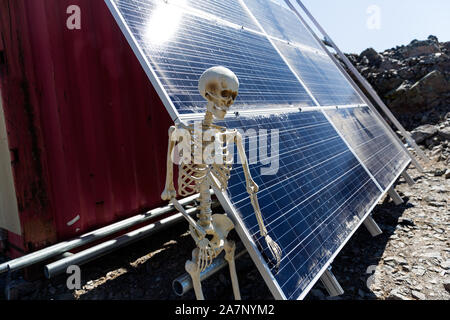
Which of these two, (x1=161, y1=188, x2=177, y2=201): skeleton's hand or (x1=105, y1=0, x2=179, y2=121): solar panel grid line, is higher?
(x1=105, y1=0, x2=179, y2=121): solar panel grid line

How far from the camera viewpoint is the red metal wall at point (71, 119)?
3.18m

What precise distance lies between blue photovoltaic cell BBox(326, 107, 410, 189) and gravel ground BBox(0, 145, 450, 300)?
914mm

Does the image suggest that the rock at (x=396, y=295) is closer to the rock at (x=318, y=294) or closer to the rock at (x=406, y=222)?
the rock at (x=318, y=294)

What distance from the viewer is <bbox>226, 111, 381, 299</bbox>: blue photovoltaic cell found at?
2287mm

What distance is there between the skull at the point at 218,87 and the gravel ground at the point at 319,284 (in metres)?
2.23

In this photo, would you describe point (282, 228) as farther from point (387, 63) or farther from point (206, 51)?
point (387, 63)

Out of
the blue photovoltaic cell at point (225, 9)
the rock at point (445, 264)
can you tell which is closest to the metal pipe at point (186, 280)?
the blue photovoltaic cell at point (225, 9)

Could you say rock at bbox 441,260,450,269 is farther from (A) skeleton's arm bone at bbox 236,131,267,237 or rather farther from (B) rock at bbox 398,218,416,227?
(A) skeleton's arm bone at bbox 236,131,267,237

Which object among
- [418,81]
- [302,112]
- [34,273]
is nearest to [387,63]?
[418,81]

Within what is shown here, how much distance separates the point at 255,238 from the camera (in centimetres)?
214

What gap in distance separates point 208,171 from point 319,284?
91.0 inches

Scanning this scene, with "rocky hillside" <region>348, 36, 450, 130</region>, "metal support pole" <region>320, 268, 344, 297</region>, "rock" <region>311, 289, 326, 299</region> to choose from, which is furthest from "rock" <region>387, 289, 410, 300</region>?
"rocky hillside" <region>348, 36, 450, 130</region>

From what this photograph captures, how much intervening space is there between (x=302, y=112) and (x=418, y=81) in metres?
10.9

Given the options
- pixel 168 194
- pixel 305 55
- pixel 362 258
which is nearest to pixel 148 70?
pixel 168 194
